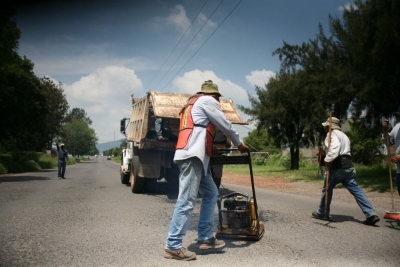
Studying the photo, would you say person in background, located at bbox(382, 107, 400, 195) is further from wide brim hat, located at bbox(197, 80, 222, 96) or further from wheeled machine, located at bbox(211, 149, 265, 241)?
wide brim hat, located at bbox(197, 80, 222, 96)

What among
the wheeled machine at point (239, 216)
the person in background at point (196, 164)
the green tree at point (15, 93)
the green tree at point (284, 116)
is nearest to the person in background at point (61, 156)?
the green tree at point (15, 93)

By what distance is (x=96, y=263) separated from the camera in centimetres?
412

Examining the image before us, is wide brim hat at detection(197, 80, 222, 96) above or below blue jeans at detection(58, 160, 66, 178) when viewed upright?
above

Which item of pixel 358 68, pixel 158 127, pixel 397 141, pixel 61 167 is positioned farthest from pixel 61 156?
pixel 397 141

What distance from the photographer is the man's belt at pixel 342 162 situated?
6617 millimetres

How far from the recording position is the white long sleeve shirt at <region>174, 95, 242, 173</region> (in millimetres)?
4391

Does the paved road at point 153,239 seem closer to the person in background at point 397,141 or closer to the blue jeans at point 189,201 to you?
the blue jeans at point 189,201

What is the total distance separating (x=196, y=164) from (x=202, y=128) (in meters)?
0.43

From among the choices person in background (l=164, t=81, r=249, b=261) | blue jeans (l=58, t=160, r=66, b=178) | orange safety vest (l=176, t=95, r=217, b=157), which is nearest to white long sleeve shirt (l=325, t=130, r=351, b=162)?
person in background (l=164, t=81, r=249, b=261)

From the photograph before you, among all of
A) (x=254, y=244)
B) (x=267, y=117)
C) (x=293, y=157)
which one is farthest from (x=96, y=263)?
(x=293, y=157)

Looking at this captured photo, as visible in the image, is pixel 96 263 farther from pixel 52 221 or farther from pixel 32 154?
pixel 32 154

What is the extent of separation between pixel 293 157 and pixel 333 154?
21.6 m

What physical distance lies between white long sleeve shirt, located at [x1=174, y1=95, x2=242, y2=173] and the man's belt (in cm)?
283

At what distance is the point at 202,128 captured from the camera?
4.49 meters
